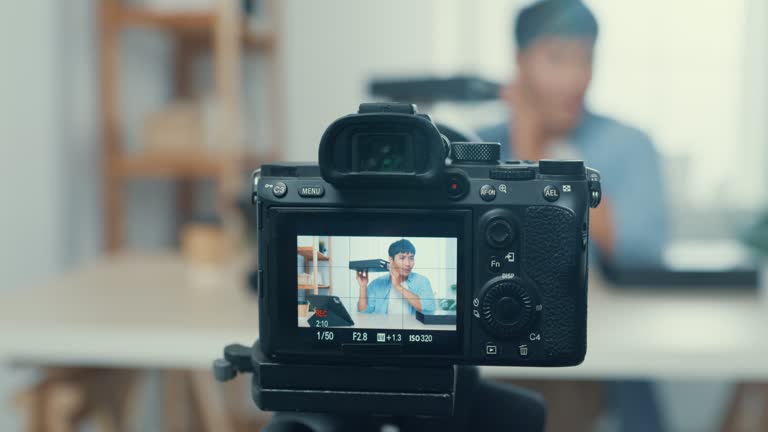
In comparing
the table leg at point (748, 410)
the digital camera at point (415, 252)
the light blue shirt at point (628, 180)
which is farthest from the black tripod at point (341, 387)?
the table leg at point (748, 410)

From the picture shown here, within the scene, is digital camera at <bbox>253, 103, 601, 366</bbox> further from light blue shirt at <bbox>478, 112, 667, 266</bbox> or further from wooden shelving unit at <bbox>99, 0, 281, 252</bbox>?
wooden shelving unit at <bbox>99, 0, 281, 252</bbox>

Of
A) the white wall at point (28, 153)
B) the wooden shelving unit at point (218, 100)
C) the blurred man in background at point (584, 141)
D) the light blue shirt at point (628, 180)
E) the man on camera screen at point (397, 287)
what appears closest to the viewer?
the man on camera screen at point (397, 287)

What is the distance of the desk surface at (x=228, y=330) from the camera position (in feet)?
3.38

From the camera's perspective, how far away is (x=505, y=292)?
412mm

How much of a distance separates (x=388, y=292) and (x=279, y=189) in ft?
0.27

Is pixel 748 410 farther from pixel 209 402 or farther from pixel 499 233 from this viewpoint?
pixel 499 233

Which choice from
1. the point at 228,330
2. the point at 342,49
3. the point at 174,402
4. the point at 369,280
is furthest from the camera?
the point at 342,49

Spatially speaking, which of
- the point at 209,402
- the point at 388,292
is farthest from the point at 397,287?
the point at 209,402

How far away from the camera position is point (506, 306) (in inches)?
16.2

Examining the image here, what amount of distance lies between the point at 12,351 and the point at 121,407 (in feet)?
1.06

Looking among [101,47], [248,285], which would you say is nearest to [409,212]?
[248,285]

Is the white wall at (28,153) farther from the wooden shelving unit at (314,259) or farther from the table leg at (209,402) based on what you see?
the wooden shelving unit at (314,259)

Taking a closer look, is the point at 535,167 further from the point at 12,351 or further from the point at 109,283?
the point at 109,283

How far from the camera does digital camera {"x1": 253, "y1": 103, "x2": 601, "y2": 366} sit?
1.31 ft
